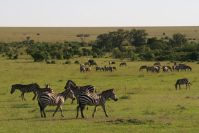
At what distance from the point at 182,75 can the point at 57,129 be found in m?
24.4

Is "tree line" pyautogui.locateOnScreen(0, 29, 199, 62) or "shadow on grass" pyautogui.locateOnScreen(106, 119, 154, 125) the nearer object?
"shadow on grass" pyautogui.locateOnScreen(106, 119, 154, 125)

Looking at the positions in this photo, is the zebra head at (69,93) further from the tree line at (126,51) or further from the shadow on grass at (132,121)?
the tree line at (126,51)

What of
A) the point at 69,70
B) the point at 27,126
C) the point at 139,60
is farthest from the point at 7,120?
the point at 139,60

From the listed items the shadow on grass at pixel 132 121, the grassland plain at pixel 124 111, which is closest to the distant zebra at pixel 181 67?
the grassland plain at pixel 124 111

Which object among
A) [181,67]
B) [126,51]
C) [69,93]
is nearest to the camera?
[69,93]

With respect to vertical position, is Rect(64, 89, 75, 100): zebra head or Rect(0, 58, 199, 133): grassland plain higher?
Rect(64, 89, 75, 100): zebra head

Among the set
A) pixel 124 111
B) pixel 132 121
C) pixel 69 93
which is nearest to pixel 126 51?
pixel 69 93

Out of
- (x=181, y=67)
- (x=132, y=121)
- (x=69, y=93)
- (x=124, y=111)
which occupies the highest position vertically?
(x=69, y=93)

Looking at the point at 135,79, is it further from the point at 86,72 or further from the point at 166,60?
the point at 166,60

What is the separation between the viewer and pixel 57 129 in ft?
51.1

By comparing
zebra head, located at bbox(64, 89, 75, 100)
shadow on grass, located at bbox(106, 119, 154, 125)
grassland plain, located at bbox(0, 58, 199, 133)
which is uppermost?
zebra head, located at bbox(64, 89, 75, 100)

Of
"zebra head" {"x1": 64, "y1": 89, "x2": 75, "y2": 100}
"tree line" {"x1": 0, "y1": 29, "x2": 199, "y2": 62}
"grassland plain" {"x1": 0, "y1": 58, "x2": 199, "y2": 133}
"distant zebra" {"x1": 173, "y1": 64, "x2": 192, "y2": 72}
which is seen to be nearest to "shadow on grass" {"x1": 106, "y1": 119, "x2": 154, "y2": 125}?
"grassland plain" {"x1": 0, "y1": 58, "x2": 199, "y2": 133}

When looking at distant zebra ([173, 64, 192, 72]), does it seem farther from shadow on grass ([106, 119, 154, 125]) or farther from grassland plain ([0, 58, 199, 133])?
shadow on grass ([106, 119, 154, 125])

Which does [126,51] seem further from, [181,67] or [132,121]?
[132,121]
